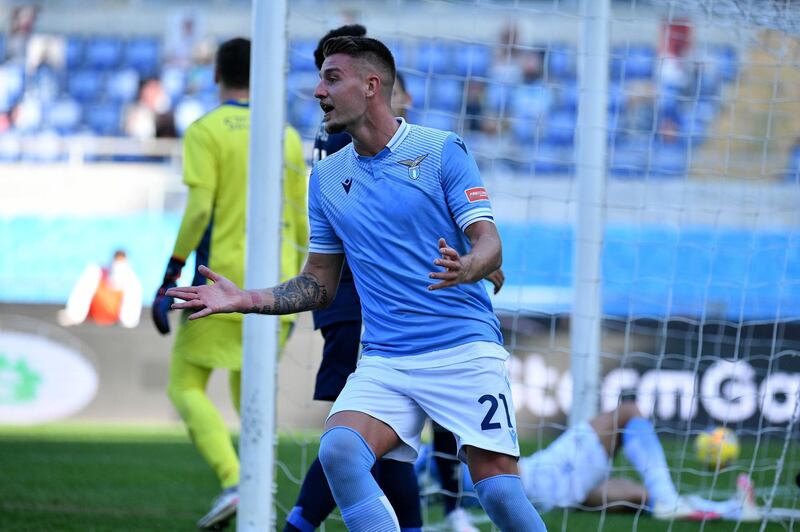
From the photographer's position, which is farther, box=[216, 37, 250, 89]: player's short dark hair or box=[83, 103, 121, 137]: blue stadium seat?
box=[83, 103, 121, 137]: blue stadium seat

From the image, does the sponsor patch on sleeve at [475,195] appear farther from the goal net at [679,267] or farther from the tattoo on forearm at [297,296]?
the goal net at [679,267]

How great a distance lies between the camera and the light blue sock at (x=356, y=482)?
3.20m

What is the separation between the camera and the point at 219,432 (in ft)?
17.3

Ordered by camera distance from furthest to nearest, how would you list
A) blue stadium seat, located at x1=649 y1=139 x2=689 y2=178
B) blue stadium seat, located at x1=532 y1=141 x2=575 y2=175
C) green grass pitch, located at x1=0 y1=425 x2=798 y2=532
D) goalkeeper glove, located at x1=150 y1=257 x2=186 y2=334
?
blue stadium seat, located at x1=532 y1=141 x2=575 y2=175 < blue stadium seat, located at x1=649 y1=139 x2=689 y2=178 < green grass pitch, located at x1=0 y1=425 x2=798 y2=532 < goalkeeper glove, located at x1=150 y1=257 x2=186 y2=334

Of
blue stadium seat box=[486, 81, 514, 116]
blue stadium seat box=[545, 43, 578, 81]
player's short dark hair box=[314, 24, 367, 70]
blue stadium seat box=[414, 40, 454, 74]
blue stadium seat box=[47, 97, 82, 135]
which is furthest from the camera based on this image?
blue stadium seat box=[47, 97, 82, 135]

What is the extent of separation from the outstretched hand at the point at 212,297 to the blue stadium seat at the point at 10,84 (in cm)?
1383

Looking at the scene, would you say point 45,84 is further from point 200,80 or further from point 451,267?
point 451,267

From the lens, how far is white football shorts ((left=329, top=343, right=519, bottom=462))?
3299 mm

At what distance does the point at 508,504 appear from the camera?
3.27 metres

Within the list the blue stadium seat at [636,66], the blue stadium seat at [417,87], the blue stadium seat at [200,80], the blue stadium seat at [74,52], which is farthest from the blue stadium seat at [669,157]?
the blue stadium seat at [74,52]

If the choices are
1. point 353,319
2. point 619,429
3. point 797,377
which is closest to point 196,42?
point 797,377

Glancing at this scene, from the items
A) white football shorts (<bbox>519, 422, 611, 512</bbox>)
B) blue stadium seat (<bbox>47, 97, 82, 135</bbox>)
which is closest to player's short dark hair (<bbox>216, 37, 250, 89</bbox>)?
white football shorts (<bbox>519, 422, 611, 512</bbox>)

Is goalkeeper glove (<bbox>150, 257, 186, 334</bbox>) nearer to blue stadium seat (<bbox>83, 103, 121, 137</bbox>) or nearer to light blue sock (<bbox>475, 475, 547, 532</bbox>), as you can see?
light blue sock (<bbox>475, 475, 547, 532</bbox>)

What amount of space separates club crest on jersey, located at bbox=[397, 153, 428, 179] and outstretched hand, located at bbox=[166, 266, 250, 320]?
587 millimetres
